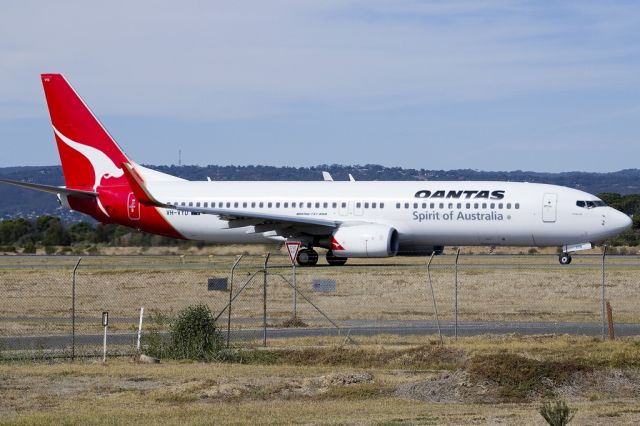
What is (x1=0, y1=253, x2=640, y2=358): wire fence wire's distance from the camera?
2648 cm

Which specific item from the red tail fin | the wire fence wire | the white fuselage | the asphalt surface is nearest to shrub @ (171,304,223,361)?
the wire fence wire

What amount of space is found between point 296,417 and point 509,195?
29.2 metres

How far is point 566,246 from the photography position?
4444 cm

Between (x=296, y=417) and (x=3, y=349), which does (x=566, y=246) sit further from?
(x=296, y=417)

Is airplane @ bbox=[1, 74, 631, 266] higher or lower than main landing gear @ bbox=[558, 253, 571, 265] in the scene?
higher

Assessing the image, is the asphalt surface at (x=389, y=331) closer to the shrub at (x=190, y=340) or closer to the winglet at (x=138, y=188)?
the shrub at (x=190, y=340)

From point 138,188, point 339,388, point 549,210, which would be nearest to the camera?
point 339,388

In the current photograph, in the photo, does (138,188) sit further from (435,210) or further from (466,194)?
(466,194)

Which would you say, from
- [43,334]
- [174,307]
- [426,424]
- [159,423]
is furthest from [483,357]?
[174,307]

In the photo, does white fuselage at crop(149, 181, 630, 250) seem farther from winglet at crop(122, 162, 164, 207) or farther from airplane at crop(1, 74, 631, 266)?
winglet at crop(122, 162, 164, 207)

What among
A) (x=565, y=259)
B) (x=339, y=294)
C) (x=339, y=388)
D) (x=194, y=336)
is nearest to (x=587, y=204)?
(x=565, y=259)

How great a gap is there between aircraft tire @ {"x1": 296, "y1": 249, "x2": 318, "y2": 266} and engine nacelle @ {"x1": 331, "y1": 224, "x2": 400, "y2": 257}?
726 millimetres

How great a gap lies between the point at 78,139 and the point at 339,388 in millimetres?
34894

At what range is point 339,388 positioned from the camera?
59.1 feet
